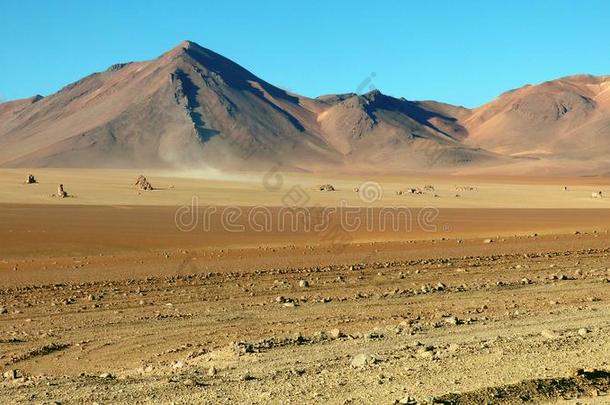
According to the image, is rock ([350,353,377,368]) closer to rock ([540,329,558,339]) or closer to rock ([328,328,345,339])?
rock ([328,328,345,339])

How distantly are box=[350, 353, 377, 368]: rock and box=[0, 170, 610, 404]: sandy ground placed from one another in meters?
0.03

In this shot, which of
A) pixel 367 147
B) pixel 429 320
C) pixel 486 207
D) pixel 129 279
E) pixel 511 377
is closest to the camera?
pixel 511 377

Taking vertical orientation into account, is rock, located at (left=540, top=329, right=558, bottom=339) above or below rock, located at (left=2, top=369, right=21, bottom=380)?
above

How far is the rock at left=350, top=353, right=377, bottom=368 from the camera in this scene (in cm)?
761

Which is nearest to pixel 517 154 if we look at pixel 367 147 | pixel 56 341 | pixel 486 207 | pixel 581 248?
pixel 367 147

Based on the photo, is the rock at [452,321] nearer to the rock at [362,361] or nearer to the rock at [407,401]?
the rock at [362,361]

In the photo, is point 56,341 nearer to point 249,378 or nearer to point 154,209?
point 249,378

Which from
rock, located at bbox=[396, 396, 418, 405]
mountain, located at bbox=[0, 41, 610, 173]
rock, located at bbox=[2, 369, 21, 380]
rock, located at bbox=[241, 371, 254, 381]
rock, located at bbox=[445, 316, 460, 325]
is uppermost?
mountain, located at bbox=[0, 41, 610, 173]

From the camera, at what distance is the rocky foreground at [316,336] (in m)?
6.84

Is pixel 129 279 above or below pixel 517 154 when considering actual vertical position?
below

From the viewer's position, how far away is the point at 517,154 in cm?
19138

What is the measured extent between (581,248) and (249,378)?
15.7 metres

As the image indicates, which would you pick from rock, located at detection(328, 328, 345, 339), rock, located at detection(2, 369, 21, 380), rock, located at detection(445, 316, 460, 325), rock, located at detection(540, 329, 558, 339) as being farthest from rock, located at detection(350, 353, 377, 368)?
rock, located at detection(2, 369, 21, 380)

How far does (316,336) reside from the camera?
9.59 m
